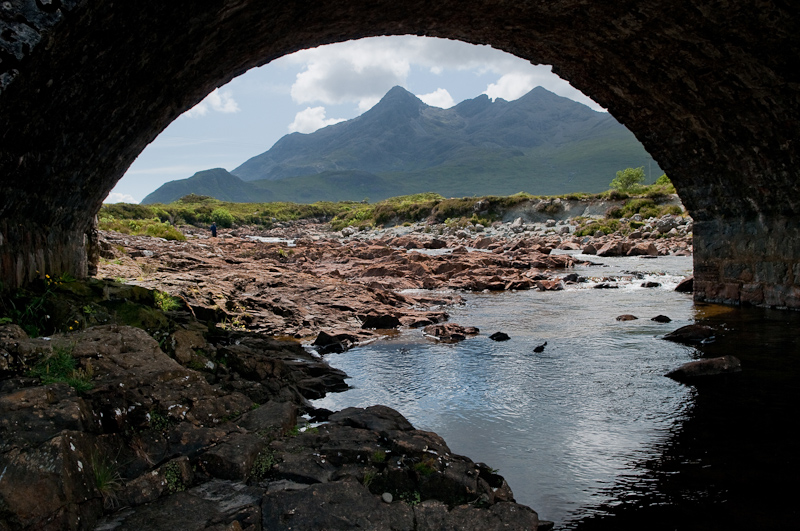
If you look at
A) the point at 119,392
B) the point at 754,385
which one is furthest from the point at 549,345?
the point at 119,392

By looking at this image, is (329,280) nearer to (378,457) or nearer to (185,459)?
(378,457)

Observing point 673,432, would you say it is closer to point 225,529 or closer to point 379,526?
point 379,526

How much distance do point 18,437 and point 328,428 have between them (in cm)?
219

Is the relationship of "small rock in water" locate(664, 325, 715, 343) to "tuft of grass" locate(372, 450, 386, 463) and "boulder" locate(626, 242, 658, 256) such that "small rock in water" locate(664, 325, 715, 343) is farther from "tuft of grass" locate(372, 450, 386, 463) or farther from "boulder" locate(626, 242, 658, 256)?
"boulder" locate(626, 242, 658, 256)

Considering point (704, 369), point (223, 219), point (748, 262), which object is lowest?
point (704, 369)

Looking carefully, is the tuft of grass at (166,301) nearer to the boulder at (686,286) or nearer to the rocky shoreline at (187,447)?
the rocky shoreline at (187,447)

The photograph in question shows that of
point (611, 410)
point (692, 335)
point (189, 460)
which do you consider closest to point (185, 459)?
point (189, 460)

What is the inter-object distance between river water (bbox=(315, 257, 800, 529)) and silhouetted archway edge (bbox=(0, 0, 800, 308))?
7.61 ft

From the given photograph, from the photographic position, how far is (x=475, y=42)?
11.2 metres

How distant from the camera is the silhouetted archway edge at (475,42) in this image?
424 cm

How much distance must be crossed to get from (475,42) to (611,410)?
7.92 metres

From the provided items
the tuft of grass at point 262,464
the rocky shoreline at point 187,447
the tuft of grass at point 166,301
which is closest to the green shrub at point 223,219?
the tuft of grass at point 166,301

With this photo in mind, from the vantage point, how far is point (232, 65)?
26.0 feet

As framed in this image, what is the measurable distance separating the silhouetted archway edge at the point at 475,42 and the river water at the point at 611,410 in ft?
7.61
